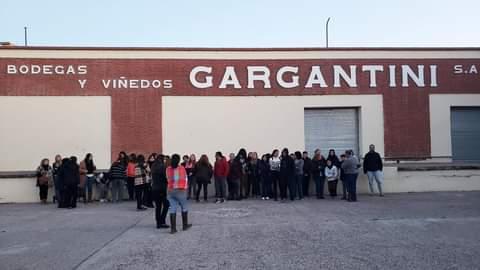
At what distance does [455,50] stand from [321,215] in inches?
576

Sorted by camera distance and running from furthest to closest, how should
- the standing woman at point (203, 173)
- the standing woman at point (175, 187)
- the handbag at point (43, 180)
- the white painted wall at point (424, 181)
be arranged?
the white painted wall at point (424, 181) < the handbag at point (43, 180) < the standing woman at point (203, 173) < the standing woman at point (175, 187)

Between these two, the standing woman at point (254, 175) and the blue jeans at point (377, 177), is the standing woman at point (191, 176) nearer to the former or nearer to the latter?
the standing woman at point (254, 175)

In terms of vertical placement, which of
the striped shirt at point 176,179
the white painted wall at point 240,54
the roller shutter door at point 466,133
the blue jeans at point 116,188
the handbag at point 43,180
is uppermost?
the white painted wall at point 240,54

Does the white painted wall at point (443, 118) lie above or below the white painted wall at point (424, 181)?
above

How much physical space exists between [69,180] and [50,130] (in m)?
6.41

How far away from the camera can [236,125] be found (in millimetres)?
24438

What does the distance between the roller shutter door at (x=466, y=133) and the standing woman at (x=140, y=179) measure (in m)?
14.8

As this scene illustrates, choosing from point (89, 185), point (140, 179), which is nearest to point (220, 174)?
point (140, 179)

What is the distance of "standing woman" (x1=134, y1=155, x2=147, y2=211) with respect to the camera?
1675cm

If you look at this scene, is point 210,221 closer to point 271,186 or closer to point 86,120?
point 271,186

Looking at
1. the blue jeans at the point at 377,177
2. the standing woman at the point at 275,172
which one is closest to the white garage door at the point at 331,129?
the blue jeans at the point at 377,177

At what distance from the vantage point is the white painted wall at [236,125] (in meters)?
24.3

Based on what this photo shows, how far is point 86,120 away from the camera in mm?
23938

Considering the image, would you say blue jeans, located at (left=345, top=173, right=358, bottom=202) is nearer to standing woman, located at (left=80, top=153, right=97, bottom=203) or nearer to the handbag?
standing woman, located at (left=80, top=153, right=97, bottom=203)
